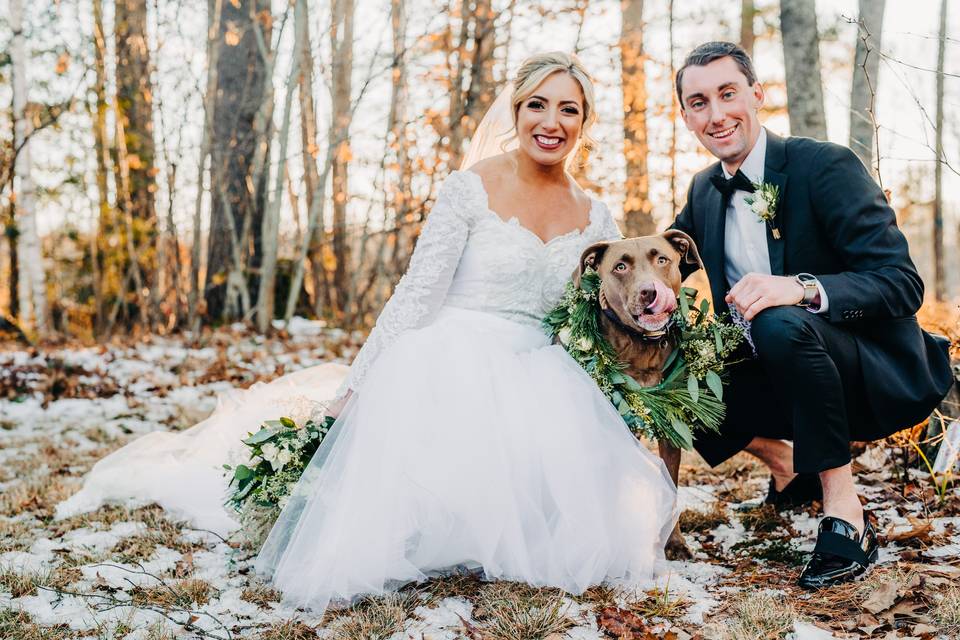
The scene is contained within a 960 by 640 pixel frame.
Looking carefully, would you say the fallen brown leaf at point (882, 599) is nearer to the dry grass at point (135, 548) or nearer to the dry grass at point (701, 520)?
the dry grass at point (701, 520)

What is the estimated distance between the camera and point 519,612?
2.29 meters

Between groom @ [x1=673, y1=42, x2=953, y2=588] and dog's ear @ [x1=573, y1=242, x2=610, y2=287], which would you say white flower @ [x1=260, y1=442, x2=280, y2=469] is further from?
groom @ [x1=673, y1=42, x2=953, y2=588]

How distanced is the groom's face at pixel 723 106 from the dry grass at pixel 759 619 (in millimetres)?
1779

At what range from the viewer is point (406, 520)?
2391 mm

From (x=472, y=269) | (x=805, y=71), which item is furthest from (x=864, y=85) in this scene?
(x=472, y=269)

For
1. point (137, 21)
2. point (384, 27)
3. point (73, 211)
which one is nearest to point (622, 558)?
point (384, 27)

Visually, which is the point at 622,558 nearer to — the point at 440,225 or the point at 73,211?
the point at 440,225

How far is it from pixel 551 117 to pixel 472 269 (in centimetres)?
71

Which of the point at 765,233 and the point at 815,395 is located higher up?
the point at 765,233

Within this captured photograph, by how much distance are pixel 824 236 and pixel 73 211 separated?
443 inches

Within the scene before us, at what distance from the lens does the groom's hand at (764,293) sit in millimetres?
2697

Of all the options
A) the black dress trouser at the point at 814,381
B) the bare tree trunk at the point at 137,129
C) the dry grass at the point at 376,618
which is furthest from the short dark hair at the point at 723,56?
the bare tree trunk at the point at 137,129

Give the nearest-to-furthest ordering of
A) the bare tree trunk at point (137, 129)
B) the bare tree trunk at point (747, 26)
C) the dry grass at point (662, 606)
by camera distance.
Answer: the dry grass at point (662, 606)
the bare tree trunk at point (137, 129)
the bare tree trunk at point (747, 26)

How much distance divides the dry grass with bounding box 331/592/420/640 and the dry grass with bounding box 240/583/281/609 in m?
0.35
